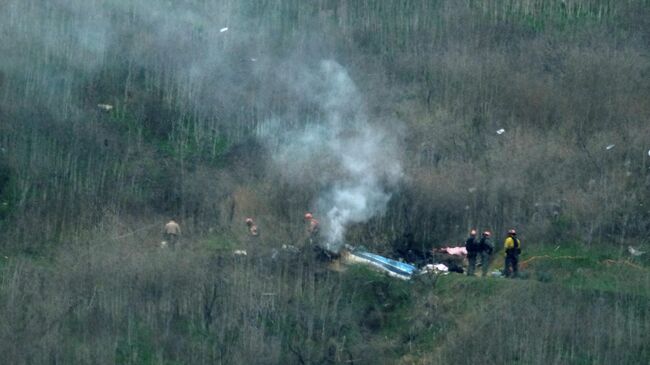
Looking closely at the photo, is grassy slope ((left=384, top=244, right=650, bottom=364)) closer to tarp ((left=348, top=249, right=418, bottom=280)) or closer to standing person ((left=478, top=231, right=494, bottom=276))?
tarp ((left=348, top=249, right=418, bottom=280))

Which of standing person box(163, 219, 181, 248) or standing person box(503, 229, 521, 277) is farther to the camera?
standing person box(163, 219, 181, 248)

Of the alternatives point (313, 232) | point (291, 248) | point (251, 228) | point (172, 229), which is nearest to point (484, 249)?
point (313, 232)

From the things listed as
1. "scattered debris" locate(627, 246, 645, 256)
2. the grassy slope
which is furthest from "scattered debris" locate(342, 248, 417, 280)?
"scattered debris" locate(627, 246, 645, 256)

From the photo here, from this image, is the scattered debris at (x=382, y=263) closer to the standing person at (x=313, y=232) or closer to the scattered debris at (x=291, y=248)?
the standing person at (x=313, y=232)

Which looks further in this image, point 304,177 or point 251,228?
point 304,177

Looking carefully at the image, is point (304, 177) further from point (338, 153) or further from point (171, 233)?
point (171, 233)

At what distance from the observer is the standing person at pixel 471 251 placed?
2270cm

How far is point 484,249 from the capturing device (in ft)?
74.6

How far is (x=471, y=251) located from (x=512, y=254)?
2.44 ft

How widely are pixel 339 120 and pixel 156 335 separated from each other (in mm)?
9335

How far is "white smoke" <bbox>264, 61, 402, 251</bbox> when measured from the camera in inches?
1003

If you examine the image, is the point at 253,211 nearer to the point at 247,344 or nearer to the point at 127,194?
the point at 127,194

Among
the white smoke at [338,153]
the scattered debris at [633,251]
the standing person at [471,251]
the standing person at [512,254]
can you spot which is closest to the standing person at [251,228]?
the white smoke at [338,153]

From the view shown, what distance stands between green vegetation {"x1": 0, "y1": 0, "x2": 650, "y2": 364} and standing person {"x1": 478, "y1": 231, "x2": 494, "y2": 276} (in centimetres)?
75
